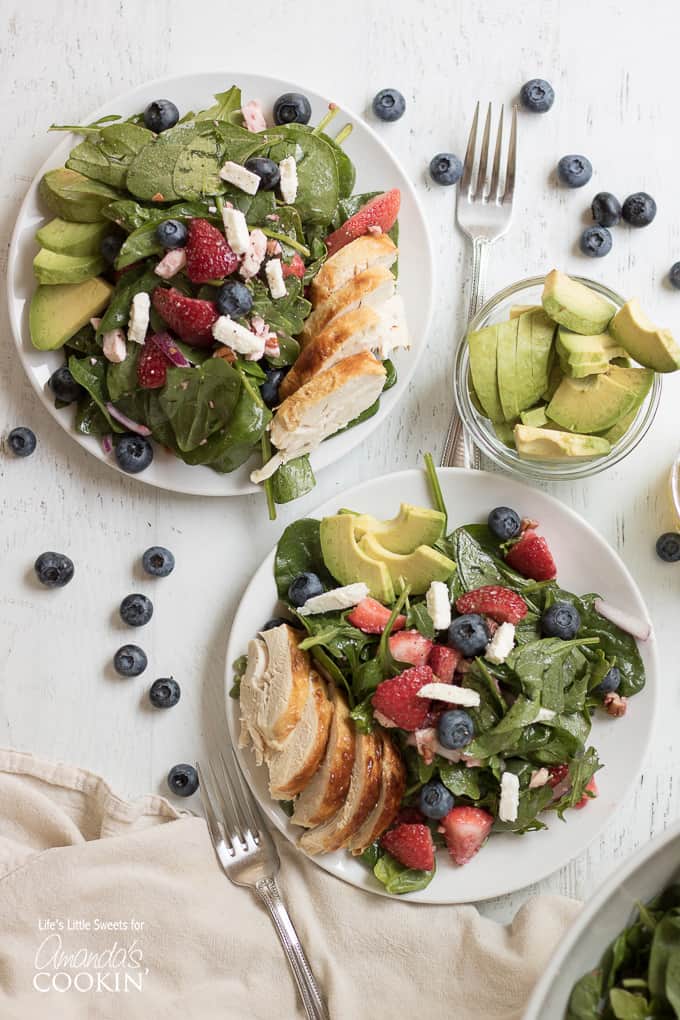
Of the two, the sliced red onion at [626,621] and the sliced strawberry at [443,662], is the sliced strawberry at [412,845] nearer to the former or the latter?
the sliced strawberry at [443,662]

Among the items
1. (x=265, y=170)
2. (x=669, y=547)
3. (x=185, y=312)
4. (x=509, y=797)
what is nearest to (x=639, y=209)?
(x=669, y=547)

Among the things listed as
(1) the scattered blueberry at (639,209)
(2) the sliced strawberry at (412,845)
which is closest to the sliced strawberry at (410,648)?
(2) the sliced strawberry at (412,845)

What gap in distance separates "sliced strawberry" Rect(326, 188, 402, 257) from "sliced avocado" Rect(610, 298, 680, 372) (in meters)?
0.56

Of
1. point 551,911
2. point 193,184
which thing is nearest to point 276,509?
point 193,184

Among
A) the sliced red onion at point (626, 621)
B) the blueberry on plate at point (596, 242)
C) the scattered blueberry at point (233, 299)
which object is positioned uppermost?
the blueberry on plate at point (596, 242)

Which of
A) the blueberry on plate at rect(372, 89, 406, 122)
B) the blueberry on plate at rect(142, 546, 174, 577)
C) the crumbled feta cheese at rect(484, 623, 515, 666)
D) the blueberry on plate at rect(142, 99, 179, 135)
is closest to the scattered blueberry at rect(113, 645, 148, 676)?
the blueberry on plate at rect(142, 546, 174, 577)

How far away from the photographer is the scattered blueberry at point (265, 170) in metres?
2.14

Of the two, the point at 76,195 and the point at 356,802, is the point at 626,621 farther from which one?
the point at 76,195

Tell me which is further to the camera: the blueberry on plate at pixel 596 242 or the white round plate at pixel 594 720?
the blueberry on plate at pixel 596 242

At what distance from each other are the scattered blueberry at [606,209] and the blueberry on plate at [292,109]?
73 cm

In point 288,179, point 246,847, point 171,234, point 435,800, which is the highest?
point 288,179

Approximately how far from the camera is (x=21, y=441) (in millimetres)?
2420

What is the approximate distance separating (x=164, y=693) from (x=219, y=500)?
48cm

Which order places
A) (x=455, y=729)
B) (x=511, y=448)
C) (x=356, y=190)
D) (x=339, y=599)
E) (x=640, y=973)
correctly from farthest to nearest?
1. (x=356, y=190)
2. (x=511, y=448)
3. (x=339, y=599)
4. (x=455, y=729)
5. (x=640, y=973)
